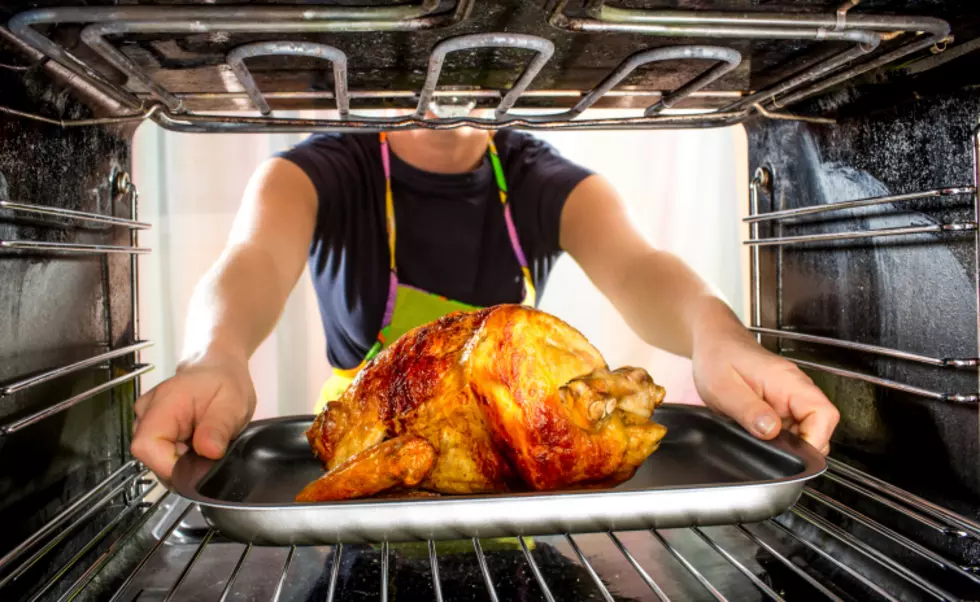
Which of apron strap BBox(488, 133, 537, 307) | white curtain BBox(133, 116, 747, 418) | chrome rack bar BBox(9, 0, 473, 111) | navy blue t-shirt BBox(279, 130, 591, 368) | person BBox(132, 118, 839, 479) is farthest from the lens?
white curtain BBox(133, 116, 747, 418)

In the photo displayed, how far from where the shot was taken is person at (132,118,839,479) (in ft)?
5.32

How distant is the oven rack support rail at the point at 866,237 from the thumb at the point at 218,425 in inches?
36.4

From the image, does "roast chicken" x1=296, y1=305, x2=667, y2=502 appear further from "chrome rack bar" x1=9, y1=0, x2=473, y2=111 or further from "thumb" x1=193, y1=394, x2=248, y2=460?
"chrome rack bar" x1=9, y1=0, x2=473, y2=111

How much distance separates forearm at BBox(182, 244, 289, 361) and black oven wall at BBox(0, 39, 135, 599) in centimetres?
14

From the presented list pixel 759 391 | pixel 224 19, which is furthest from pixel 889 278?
pixel 224 19

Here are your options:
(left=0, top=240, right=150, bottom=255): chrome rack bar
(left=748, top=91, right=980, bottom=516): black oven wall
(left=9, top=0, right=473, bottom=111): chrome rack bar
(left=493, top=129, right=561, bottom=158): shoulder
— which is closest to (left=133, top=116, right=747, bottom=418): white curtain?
(left=493, top=129, right=561, bottom=158): shoulder

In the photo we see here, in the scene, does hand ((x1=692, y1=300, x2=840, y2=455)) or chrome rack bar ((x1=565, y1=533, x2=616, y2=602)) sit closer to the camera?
chrome rack bar ((x1=565, y1=533, x2=616, y2=602))

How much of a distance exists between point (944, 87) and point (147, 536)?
1.35 m

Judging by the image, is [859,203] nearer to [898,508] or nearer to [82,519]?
[898,508]

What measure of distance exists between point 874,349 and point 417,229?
1346 millimetres

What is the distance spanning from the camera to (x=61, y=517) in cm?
94

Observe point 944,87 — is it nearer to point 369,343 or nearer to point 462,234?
point 462,234

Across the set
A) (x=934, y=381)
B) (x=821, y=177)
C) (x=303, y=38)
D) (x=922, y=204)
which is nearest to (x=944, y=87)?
(x=922, y=204)

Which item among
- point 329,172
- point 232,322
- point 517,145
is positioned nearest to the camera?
point 232,322
